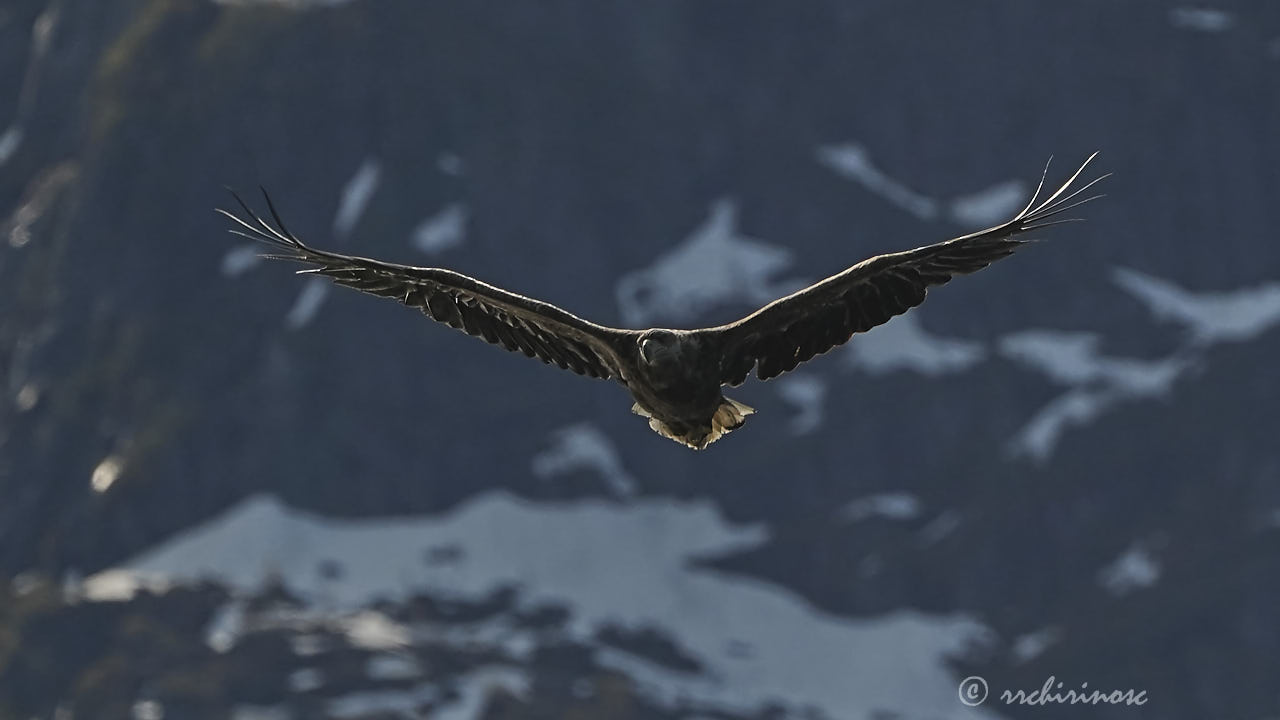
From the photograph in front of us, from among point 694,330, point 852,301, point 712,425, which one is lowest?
point 712,425

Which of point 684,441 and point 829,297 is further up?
point 829,297

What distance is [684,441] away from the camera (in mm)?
31797

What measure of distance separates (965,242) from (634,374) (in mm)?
4889

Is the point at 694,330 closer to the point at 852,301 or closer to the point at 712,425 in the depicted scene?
the point at 712,425

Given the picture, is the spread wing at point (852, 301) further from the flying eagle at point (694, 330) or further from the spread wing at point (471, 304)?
the spread wing at point (471, 304)

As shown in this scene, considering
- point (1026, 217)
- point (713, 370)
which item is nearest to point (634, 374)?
point (713, 370)

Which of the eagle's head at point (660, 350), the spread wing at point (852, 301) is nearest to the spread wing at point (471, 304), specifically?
the eagle's head at point (660, 350)

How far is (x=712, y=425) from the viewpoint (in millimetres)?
32062

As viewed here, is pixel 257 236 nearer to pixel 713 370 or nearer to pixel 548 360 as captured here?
pixel 548 360

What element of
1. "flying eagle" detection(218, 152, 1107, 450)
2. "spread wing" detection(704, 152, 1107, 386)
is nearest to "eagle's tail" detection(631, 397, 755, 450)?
"flying eagle" detection(218, 152, 1107, 450)

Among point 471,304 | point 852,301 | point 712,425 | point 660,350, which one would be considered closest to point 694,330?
point 660,350

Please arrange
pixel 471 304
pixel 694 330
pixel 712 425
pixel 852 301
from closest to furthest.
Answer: pixel 694 330
pixel 712 425
pixel 852 301
pixel 471 304

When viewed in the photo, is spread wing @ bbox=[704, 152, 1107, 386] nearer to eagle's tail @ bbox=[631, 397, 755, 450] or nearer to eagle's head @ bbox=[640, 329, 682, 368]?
eagle's tail @ bbox=[631, 397, 755, 450]

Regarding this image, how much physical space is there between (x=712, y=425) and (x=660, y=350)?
A: 175 centimetres
